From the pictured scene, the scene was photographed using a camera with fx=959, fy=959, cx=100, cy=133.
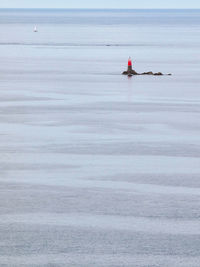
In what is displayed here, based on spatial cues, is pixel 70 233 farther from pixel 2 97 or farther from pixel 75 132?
pixel 2 97

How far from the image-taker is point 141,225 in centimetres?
1219

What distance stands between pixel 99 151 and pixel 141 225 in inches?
272

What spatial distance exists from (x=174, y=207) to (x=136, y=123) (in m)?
11.1

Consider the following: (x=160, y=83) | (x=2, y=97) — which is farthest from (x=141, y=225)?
(x=160, y=83)

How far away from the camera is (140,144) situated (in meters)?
20.1

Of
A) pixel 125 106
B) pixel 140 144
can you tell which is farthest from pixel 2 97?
pixel 140 144

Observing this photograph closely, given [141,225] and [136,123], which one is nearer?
[141,225]

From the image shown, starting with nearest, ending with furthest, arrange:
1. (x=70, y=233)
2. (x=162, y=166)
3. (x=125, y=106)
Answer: (x=70, y=233) → (x=162, y=166) → (x=125, y=106)

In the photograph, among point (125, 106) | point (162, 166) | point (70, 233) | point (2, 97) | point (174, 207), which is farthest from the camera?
point (2, 97)

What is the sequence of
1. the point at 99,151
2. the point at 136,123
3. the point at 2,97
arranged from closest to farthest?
the point at 99,151 → the point at 136,123 → the point at 2,97

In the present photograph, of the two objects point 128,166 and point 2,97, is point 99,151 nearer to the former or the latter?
point 128,166

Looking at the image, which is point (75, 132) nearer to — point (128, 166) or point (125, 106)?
point (128, 166)

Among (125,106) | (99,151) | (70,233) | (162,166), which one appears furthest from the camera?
(125,106)

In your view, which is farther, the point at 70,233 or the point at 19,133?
the point at 19,133
